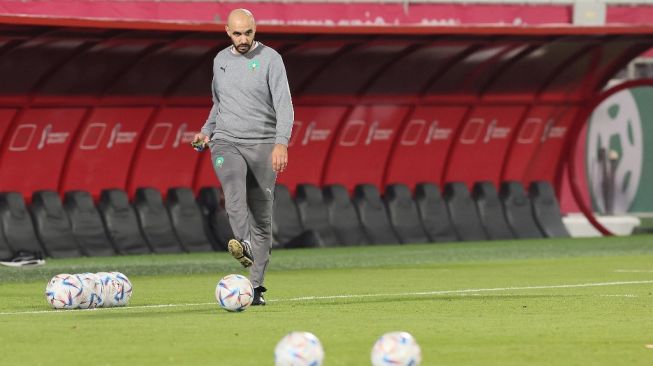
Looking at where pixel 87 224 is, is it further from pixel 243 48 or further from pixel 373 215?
pixel 243 48

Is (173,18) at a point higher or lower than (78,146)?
higher

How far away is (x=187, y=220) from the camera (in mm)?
24062

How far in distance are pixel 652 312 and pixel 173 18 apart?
Answer: 18.8 m

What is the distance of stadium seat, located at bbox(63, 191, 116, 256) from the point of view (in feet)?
75.6

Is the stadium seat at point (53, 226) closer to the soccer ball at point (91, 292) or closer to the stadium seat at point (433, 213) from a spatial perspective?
the stadium seat at point (433, 213)

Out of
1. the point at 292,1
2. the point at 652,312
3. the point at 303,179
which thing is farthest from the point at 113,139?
the point at 652,312

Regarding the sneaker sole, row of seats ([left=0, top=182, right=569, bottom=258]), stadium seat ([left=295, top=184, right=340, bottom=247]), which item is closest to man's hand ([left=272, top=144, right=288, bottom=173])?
the sneaker sole

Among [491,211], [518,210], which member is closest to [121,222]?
[491,211]

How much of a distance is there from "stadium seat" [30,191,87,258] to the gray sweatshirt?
385 inches

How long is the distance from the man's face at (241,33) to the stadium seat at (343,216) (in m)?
12.6

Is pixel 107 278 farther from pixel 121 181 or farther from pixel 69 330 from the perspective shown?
pixel 121 181

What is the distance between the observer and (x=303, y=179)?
2600 centimetres

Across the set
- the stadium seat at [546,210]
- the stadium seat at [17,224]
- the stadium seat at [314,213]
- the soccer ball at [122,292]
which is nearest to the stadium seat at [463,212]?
the stadium seat at [546,210]

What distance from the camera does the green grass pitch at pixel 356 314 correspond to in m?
9.75
